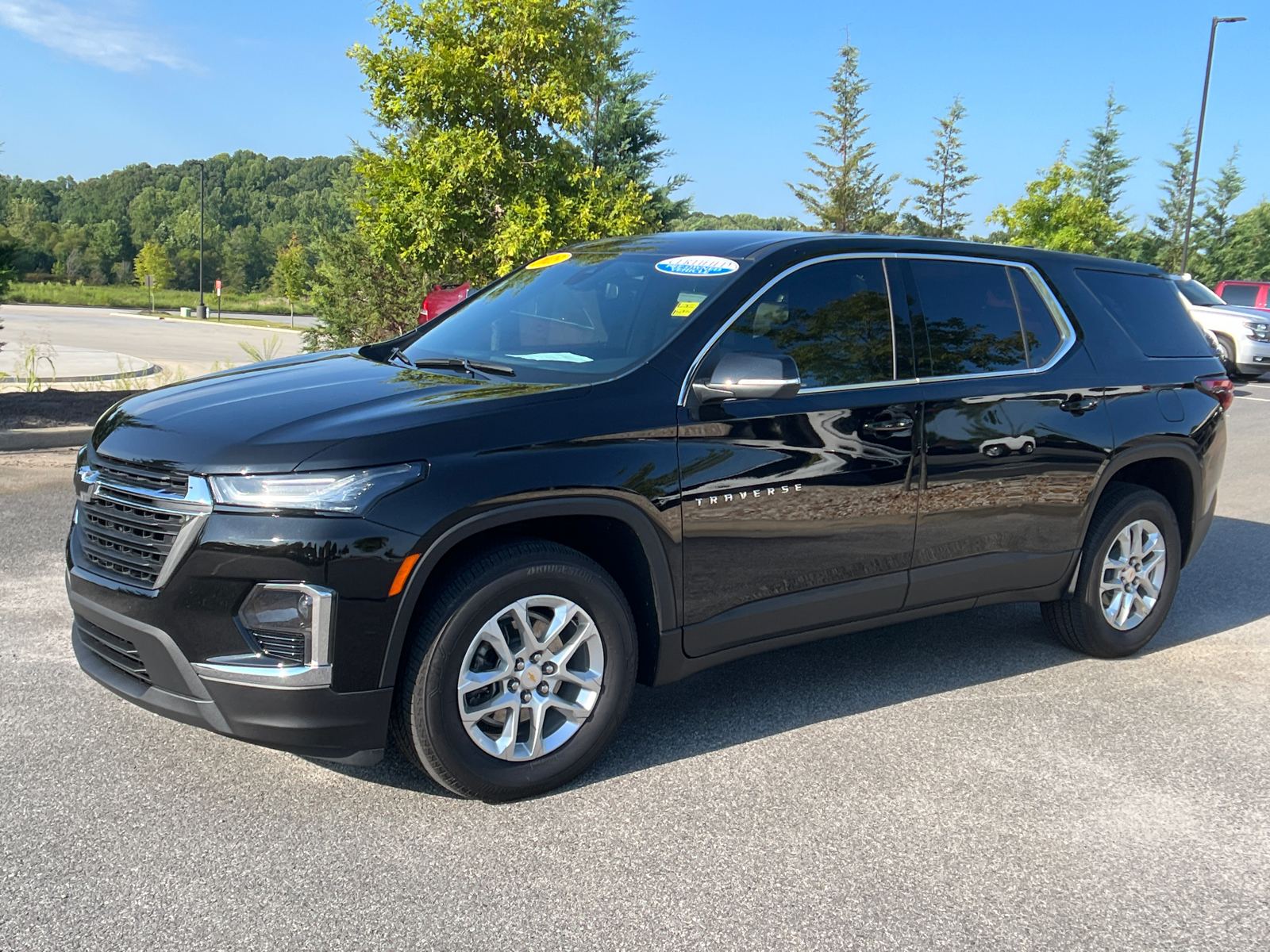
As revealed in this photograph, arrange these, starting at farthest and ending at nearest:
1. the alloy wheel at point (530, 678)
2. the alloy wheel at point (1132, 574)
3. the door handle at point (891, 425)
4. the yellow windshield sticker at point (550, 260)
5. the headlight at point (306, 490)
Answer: the alloy wheel at point (1132, 574)
the yellow windshield sticker at point (550, 260)
the door handle at point (891, 425)
the alloy wheel at point (530, 678)
the headlight at point (306, 490)

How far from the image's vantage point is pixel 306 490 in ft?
9.89

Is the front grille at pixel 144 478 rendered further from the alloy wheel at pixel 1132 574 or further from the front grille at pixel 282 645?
the alloy wheel at pixel 1132 574

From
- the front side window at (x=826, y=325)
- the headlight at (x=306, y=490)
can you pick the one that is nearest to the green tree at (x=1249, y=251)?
the front side window at (x=826, y=325)

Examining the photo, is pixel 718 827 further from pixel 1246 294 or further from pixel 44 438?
pixel 1246 294

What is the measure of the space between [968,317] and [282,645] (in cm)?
299

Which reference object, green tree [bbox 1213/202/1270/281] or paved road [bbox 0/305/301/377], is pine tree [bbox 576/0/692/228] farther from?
green tree [bbox 1213/202/1270/281]

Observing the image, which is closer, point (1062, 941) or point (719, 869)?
point (1062, 941)

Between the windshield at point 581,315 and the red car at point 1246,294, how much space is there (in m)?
26.1

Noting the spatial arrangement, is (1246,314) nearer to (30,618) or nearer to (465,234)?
(465,234)

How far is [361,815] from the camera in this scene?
3.32 meters

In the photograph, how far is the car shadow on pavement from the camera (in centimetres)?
393

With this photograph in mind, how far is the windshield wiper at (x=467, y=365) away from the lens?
154 inches

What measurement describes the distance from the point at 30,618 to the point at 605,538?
3022 millimetres

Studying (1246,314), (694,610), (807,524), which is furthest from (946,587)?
(1246,314)
